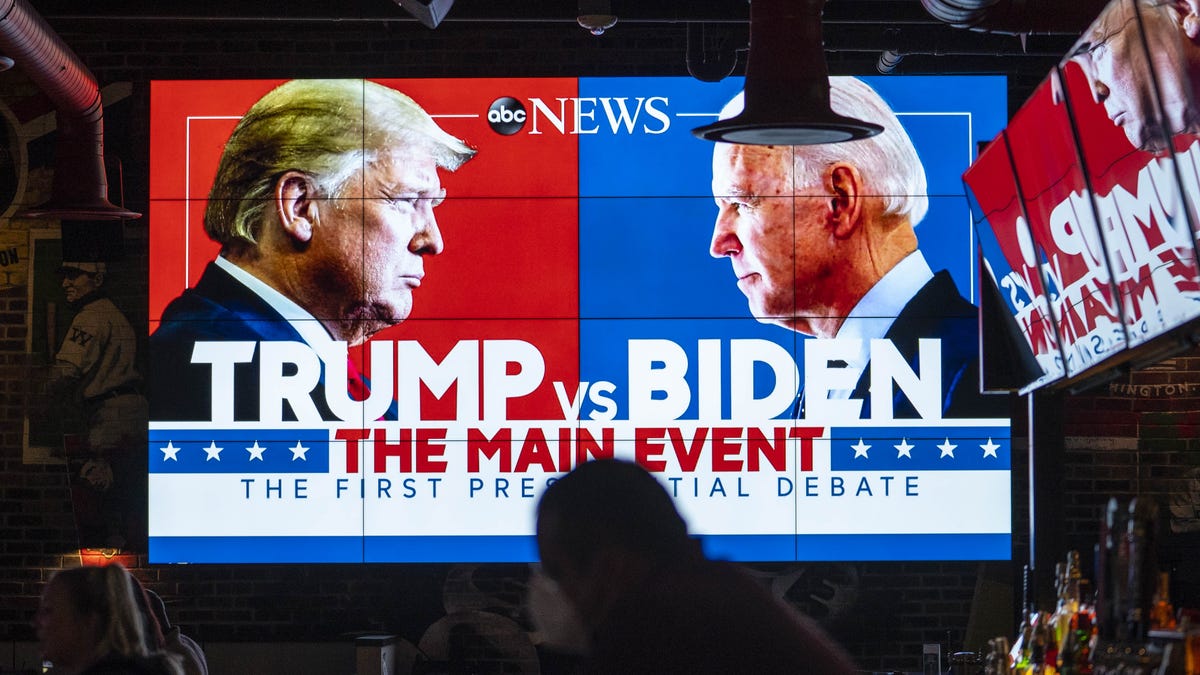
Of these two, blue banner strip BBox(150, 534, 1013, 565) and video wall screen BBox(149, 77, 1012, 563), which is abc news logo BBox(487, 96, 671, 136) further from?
blue banner strip BBox(150, 534, 1013, 565)

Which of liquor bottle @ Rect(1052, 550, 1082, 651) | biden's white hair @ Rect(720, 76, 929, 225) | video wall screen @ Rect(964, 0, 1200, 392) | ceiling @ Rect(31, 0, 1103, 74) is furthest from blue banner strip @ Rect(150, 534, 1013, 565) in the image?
liquor bottle @ Rect(1052, 550, 1082, 651)

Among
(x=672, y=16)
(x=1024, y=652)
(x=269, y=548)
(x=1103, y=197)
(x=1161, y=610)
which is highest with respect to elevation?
(x=672, y=16)

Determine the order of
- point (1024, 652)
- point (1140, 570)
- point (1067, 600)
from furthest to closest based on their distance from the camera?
1. point (1024, 652)
2. point (1067, 600)
3. point (1140, 570)

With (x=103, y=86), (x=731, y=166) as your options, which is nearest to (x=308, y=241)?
(x=103, y=86)

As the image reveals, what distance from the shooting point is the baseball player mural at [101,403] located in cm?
787

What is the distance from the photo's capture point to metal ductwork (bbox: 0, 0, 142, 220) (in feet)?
21.7

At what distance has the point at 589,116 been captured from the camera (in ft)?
26.0

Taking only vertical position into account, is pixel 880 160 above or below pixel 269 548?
above

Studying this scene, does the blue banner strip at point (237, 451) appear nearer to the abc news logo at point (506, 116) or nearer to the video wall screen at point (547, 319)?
the video wall screen at point (547, 319)

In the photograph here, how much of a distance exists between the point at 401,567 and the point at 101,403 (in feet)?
5.84

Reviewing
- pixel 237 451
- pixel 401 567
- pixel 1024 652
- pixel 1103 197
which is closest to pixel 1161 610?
pixel 1024 652

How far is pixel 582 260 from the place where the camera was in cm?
788

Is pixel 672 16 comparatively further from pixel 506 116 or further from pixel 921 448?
pixel 921 448

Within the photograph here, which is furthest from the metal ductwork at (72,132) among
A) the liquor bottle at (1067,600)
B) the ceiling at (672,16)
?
the liquor bottle at (1067,600)
